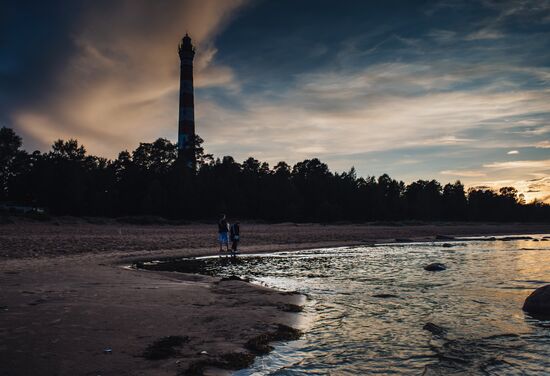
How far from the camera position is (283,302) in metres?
10.7

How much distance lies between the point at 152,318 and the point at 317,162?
4145 inches

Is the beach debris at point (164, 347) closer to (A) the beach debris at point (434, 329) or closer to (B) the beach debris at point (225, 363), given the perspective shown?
(B) the beach debris at point (225, 363)

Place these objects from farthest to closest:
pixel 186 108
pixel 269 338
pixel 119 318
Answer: pixel 186 108 < pixel 119 318 < pixel 269 338

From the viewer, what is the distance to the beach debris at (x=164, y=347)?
6.05 metres

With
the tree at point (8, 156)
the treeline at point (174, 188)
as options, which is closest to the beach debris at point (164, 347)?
the treeline at point (174, 188)

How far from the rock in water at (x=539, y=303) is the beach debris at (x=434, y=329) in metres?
3.42

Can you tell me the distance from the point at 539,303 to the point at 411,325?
413cm

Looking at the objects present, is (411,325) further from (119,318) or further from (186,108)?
(186,108)

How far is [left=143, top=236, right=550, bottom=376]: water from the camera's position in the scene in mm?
6430

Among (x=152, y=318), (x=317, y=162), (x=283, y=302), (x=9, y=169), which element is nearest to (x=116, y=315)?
(x=152, y=318)

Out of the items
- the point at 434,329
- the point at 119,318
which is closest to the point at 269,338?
the point at 119,318

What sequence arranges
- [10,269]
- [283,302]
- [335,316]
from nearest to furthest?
[335,316] → [283,302] → [10,269]

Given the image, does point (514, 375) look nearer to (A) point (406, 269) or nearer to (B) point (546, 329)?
(B) point (546, 329)

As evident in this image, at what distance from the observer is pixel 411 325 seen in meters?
8.83
